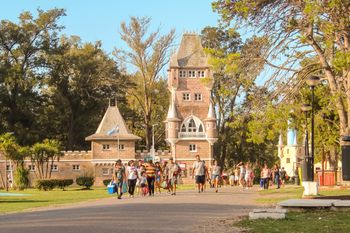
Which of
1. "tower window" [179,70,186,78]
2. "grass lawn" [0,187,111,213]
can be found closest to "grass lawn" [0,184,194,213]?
"grass lawn" [0,187,111,213]

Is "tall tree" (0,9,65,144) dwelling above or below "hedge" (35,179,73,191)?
above

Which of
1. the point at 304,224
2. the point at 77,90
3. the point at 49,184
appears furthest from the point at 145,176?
the point at 77,90

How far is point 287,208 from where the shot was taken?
56.4 feet

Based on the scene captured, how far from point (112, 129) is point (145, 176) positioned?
44.9 meters

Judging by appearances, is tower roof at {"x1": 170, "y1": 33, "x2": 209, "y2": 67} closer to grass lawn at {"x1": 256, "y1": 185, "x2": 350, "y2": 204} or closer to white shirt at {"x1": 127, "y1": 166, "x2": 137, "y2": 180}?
white shirt at {"x1": 127, "y1": 166, "x2": 137, "y2": 180}

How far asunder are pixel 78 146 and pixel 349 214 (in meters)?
67.7

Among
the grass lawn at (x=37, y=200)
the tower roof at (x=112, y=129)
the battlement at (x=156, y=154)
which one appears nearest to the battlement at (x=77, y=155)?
the tower roof at (x=112, y=129)

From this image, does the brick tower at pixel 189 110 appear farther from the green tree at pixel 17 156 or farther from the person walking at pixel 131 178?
the person walking at pixel 131 178

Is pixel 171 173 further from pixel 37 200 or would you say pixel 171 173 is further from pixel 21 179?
pixel 21 179

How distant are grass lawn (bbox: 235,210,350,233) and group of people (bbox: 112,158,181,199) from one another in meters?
11.6

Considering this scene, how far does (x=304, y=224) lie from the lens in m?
13.8

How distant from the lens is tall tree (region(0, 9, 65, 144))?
75625 millimetres

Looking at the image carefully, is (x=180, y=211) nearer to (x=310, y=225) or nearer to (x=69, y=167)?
(x=310, y=225)

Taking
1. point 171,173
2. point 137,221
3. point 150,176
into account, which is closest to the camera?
point 137,221
